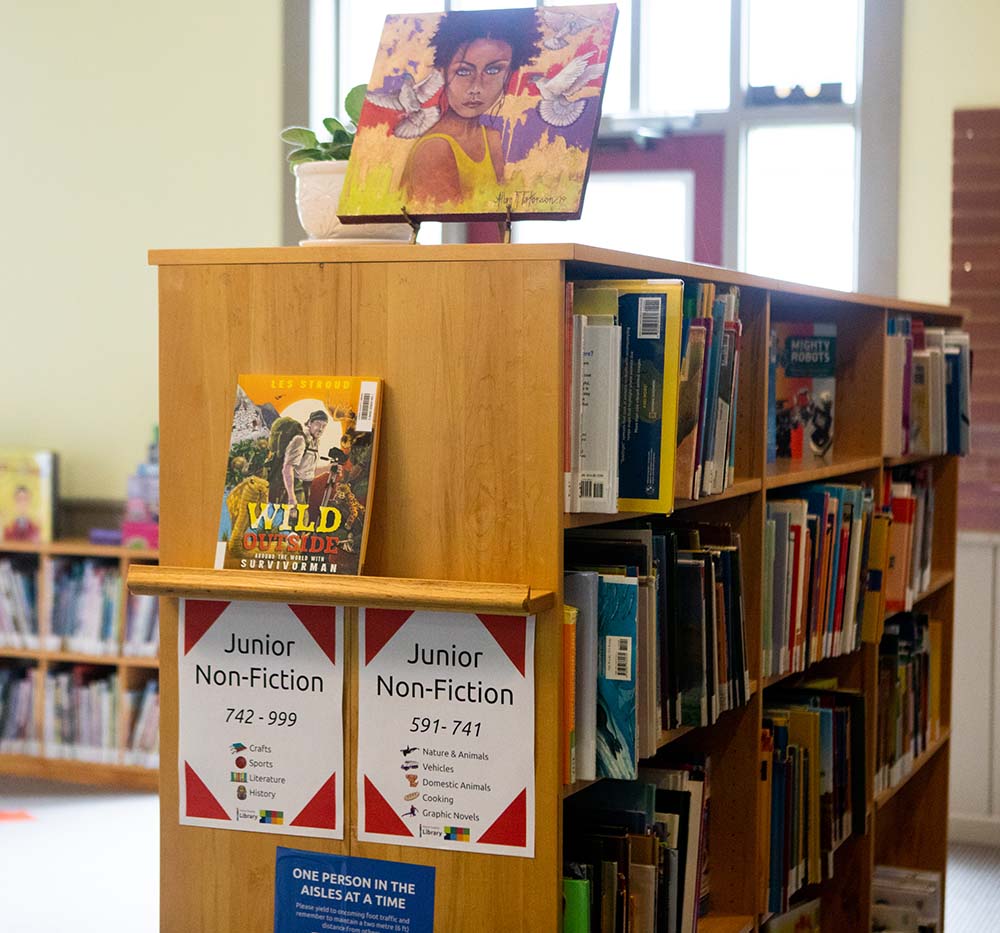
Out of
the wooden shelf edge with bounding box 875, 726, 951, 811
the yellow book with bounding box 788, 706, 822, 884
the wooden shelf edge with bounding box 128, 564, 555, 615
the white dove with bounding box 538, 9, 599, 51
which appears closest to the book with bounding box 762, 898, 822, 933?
the yellow book with bounding box 788, 706, 822, 884

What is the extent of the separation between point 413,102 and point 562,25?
0.79 ft

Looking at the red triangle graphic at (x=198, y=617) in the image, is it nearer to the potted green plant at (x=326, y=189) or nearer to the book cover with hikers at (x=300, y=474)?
the book cover with hikers at (x=300, y=474)

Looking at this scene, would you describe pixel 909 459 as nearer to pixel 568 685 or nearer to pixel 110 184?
pixel 568 685

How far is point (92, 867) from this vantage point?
420 centimetres

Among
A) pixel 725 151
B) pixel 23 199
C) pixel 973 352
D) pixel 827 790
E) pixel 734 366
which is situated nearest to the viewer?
pixel 734 366

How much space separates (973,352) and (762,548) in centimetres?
234

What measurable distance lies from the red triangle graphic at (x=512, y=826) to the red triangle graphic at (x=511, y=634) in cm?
17

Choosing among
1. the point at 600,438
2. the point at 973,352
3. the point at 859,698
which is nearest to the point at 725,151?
the point at 973,352

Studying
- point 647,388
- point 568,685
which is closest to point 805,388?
point 647,388

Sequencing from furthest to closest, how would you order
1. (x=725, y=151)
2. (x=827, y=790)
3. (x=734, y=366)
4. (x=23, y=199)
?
(x=23, y=199)
(x=725, y=151)
(x=827, y=790)
(x=734, y=366)

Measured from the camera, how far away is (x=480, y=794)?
6.03 ft

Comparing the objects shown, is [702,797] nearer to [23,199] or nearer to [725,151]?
[725,151]

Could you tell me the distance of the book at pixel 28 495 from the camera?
201 inches

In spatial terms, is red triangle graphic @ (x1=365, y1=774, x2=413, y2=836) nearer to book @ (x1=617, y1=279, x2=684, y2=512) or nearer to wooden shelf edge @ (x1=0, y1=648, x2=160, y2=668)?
book @ (x1=617, y1=279, x2=684, y2=512)
